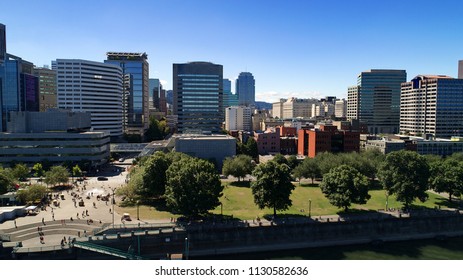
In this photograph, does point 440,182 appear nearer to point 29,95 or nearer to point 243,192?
point 243,192

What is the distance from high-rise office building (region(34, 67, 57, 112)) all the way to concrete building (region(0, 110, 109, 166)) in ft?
356

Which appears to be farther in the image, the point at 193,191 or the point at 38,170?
the point at 38,170

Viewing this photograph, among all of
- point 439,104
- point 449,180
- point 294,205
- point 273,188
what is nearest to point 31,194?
point 273,188

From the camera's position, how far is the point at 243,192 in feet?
226

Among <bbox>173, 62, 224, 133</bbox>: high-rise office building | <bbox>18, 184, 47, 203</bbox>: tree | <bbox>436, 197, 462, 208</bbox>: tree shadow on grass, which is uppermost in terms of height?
<bbox>173, 62, 224, 133</bbox>: high-rise office building

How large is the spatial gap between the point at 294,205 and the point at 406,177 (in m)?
19.5

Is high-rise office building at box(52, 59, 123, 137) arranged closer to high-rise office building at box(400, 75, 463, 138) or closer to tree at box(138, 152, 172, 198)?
tree at box(138, 152, 172, 198)

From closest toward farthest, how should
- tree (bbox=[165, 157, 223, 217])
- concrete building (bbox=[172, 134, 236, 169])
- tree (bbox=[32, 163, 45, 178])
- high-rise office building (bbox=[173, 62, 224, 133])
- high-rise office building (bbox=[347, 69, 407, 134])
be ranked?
tree (bbox=[165, 157, 223, 217]), tree (bbox=[32, 163, 45, 178]), concrete building (bbox=[172, 134, 236, 169]), high-rise office building (bbox=[173, 62, 224, 133]), high-rise office building (bbox=[347, 69, 407, 134])

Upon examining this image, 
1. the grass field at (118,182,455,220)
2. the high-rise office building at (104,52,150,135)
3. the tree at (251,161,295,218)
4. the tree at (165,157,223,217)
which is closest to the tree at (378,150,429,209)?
the grass field at (118,182,455,220)

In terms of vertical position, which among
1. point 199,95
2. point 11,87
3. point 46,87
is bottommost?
point 199,95

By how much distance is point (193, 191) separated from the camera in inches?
1909

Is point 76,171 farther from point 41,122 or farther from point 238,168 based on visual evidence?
point 238,168

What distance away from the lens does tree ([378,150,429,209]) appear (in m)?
56.2

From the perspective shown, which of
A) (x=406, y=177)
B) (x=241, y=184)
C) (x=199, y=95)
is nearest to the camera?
(x=406, y=177)
